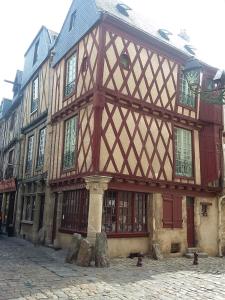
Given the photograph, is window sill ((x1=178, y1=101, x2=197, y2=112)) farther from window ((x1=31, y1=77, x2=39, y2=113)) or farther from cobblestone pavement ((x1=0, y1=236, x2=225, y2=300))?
window ((x1=31, y1=77, x2=39, y2=113))

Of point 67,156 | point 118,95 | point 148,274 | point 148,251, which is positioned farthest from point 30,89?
point 148,274

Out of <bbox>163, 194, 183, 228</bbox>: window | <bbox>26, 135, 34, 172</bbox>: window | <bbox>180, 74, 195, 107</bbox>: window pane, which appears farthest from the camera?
<bbox>26, 135, 34, 172</bbox>: window

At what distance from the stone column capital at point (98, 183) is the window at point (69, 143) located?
5.51ft

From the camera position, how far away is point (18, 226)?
46.9ft

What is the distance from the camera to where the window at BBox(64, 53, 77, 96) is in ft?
37.4

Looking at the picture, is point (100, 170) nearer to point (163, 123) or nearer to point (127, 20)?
point (163, 123)

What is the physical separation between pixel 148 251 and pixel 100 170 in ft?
9.99

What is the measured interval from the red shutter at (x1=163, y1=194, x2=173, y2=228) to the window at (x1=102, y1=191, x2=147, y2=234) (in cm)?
65

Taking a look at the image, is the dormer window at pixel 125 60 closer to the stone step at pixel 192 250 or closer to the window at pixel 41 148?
the window at pixel 41 148

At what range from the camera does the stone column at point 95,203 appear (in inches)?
348

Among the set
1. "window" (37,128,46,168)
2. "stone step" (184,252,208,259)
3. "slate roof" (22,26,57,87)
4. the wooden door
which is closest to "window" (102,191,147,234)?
"stone step" (184,252,208,259)

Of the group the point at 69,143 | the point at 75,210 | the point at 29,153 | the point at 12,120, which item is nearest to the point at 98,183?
the point at 75,210

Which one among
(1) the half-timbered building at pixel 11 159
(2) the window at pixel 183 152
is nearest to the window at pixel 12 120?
(1) the half-timbered building at pixel 11 159

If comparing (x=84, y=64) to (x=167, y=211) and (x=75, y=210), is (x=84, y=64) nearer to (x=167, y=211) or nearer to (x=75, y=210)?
(x=75, y=210)
